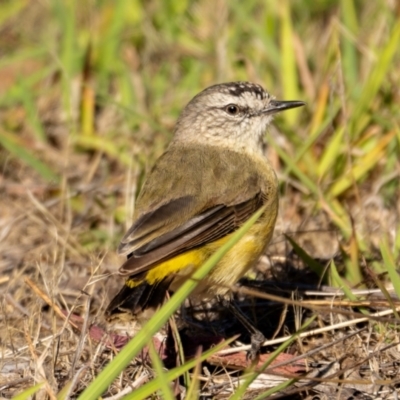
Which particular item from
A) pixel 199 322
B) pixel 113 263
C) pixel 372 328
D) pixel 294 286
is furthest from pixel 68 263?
pixel 372 328

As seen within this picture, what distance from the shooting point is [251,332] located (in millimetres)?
4691

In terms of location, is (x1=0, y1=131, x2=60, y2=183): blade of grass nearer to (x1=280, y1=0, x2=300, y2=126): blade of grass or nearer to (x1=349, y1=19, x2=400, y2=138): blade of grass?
(x1=280, y1=0, x2=300, y2=126): blade of grass

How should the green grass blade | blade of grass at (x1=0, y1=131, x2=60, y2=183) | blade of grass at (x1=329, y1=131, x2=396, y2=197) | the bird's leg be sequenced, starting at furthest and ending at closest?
1. blade of grass at (x1=0, y1=131, x2=60, y2=183)
2. blade of grass at (x1=329, y1=131, x2=396, y2=197)
3. the green grass blade
4. the bird's leg

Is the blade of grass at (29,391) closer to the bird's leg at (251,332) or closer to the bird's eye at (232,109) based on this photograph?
the bird's leg at (251,332)

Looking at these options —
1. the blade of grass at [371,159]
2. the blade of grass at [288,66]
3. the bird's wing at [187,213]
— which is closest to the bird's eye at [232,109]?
the bird's wing at [187,213]

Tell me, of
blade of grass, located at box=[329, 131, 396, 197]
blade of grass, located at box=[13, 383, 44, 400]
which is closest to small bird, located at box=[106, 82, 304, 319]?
blade of grass, located at box=[13, 383, 44, 400]

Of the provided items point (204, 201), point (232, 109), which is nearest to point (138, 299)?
point (204, 201)

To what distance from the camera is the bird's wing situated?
4.05 metres

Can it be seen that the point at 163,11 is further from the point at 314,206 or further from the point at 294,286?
the point at 294,286

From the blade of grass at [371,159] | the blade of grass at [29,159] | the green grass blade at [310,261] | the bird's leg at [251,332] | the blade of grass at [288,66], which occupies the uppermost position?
the blade of grass at [288,66]

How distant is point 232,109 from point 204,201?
101 centimetres

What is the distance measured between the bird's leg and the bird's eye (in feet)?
3.96

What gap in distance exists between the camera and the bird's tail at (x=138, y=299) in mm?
4086

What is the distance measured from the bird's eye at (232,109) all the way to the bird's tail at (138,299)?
1.49 metres
